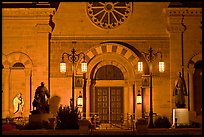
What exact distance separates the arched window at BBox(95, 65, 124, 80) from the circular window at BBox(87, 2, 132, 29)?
8.48 feet

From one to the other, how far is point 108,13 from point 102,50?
2542mm

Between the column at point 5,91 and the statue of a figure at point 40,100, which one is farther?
the column at point 5,91

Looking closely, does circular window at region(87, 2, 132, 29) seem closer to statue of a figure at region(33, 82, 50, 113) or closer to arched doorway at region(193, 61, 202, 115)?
arched doorway at region(193, 61, 202, 115)

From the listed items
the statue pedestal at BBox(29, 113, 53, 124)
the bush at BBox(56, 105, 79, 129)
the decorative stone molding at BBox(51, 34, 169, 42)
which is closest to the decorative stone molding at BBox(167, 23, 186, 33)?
the decorative stone molding at BBox(51, 34, 169, 42)

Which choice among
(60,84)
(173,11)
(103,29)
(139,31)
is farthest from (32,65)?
(173,11)

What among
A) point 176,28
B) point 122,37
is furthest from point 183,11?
point 122,37

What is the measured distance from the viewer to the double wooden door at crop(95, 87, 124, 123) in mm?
31391

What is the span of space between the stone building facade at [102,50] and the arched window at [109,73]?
6 centimetres

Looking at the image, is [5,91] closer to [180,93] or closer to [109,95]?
[109,95]

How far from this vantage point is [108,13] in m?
31.7

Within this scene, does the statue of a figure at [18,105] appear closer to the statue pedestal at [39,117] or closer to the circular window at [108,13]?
the statue pedestal at [39,117]

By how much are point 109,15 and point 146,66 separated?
4031 millimetres

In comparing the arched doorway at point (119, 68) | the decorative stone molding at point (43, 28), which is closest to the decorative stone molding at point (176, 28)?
the arched doorway at point (119, 68)

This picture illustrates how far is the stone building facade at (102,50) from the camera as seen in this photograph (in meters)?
30.4
